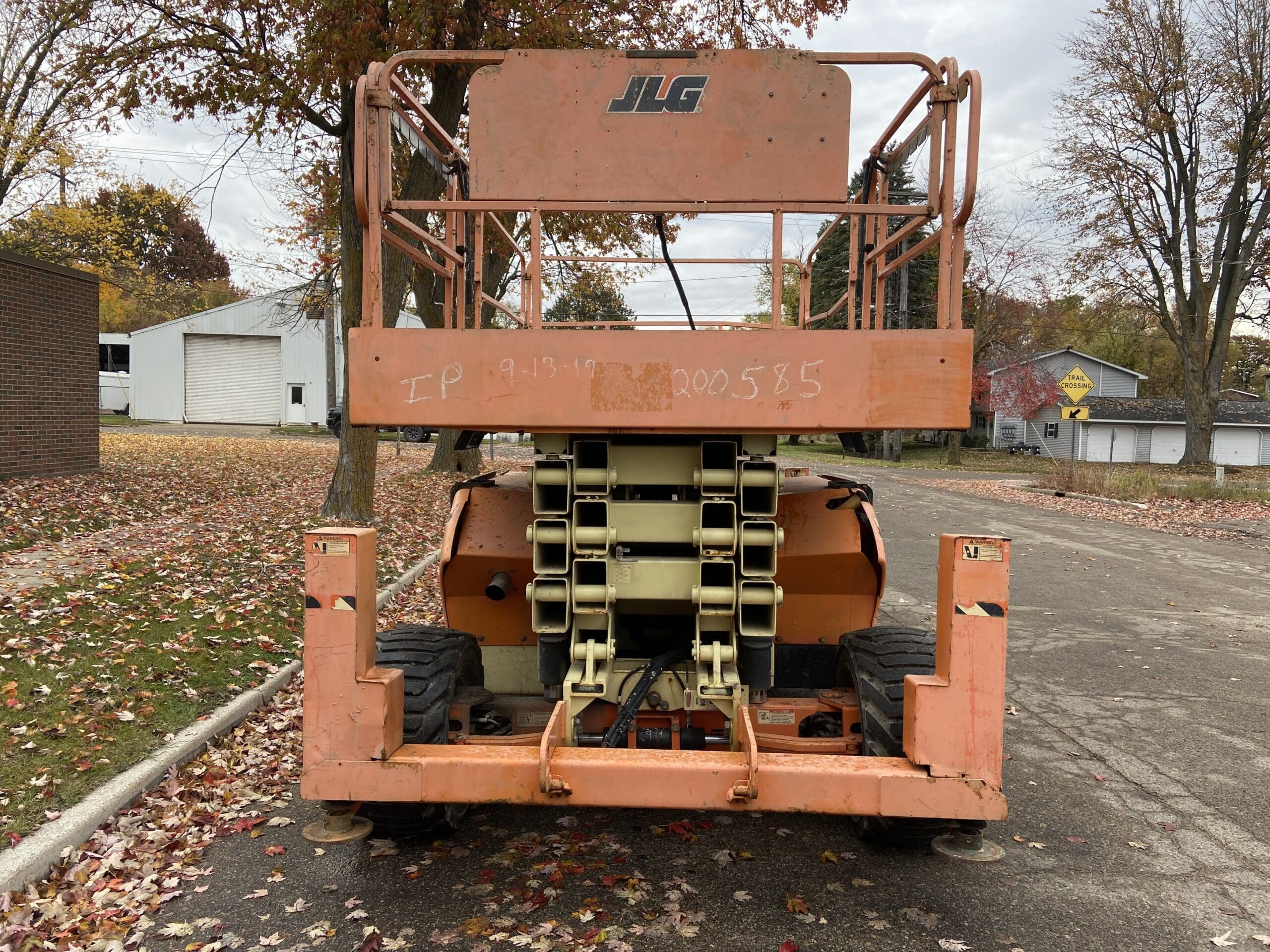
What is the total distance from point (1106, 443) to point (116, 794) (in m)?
52.5

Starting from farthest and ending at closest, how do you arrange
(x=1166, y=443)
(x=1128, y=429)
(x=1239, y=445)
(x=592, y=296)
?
(x=1239, y=445), (x=1166, y=443), (x=1128, y=429), (x=592, y=296)

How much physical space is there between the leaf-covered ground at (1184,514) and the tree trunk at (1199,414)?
1241cm

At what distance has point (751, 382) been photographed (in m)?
2.85

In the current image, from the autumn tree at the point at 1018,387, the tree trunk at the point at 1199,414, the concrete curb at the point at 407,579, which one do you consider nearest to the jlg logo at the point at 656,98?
the concrete curb at the point at 407,579

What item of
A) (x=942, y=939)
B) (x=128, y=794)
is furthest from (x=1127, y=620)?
(x=128, y=794)

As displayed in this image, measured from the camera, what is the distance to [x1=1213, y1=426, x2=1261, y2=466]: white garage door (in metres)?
48.5

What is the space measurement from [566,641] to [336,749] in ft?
3.15

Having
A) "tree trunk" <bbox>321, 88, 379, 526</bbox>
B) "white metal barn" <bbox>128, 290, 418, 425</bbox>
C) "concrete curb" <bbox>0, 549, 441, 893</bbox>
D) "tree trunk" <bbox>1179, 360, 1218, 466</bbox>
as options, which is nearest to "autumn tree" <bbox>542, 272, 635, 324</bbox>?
"tree trunk" <bbox>321, 88, 379, 526</bbox>

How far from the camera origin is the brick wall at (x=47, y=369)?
1159 centimetres

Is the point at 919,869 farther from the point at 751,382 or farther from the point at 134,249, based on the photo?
the point at 134,249

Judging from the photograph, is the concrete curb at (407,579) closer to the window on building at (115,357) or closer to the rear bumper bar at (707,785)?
the rear bumper bar at (707,785)

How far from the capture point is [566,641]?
3.48m

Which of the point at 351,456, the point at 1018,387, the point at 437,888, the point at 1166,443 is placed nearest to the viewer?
the point at 437,888

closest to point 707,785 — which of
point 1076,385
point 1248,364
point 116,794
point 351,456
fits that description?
point 116,794
